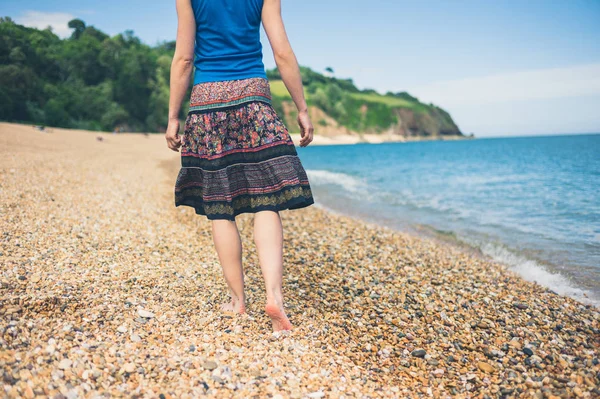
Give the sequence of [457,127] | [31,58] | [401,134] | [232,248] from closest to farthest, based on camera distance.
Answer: [232,248] < [31,58] < [401,134] < [457,127]

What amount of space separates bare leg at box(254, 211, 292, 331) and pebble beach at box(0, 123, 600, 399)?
0.13m

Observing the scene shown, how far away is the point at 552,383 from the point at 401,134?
13454 centimetres

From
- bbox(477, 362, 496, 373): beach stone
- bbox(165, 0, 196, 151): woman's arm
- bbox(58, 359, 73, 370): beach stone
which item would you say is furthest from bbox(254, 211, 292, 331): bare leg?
bbox(477, 362, 496, 373): beach stone

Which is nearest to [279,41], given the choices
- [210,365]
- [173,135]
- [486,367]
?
[173,135]

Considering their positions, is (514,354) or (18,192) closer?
(514,354)

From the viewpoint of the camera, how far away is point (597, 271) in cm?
575

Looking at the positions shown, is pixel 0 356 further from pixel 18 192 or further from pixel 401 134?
pixel 401 134

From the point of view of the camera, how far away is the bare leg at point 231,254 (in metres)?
2.84

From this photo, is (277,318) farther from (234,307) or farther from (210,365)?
(210,365)

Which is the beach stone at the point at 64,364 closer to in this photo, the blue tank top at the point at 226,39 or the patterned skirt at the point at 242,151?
the patterned skirt at the point at 242,151

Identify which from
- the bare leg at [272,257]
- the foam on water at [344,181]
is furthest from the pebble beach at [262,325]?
the foam on water at [344,181]

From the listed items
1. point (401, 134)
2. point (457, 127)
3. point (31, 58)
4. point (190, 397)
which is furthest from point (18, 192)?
point (457, 127)

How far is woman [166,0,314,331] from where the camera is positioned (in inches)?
108

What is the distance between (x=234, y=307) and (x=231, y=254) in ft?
1.53
